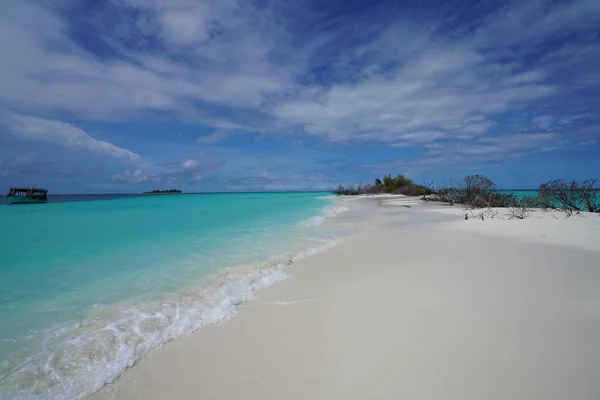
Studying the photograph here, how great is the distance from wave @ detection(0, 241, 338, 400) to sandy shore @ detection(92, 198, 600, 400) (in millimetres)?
204

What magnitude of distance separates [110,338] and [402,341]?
3029 mm

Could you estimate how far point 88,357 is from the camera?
2.78 metres

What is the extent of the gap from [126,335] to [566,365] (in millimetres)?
4080

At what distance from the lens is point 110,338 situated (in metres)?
3.12

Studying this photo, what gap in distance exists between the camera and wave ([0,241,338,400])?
7.89 feet

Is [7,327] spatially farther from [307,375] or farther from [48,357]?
[307,375]

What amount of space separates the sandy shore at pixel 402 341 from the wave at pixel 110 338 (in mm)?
204

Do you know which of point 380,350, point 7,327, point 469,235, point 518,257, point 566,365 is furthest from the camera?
point 469,235

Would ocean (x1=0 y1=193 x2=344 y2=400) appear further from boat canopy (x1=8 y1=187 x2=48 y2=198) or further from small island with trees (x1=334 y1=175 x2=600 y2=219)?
boat canopy (x1=8 y1=187 x2=48 y2=198)

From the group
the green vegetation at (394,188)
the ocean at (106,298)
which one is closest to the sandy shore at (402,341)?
the ocean at (106,298)

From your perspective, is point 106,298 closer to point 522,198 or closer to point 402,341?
point 402,341

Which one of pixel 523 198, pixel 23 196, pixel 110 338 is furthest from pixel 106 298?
pixel 23 196

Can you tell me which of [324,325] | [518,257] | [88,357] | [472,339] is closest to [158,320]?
[88,357]

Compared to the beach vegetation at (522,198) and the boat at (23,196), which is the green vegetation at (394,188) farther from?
the boat at (23,196)
